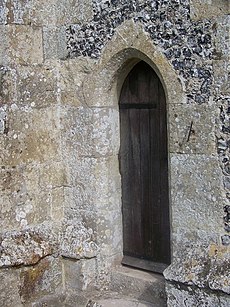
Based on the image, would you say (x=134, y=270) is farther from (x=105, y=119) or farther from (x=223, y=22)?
(x=223, y=22)

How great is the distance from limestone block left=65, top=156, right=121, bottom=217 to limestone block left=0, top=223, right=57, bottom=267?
340 millimetres

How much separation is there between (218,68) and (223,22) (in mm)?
319

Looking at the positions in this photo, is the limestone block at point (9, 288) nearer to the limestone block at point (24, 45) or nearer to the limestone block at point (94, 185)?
the limestone block at point (94, 185)

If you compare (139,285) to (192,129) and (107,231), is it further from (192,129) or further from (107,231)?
(192,129)

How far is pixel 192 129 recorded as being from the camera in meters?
4.55

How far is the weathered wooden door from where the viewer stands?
5125mm

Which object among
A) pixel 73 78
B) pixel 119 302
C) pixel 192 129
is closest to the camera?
pixel 192 129

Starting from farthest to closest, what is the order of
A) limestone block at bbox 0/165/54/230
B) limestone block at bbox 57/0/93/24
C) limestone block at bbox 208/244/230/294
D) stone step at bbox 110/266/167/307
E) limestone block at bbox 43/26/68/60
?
limestone block at bbox 43/26/68/60, limestone block at bbox 57/0/93/24, limestone block at bbox 0/165/54/230, stone step at bbox 110/266/167/307, limestone block at bbox 208/244/230/294

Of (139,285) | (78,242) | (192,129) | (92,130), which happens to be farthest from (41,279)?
(192,129)

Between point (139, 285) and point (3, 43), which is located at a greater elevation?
point (3, 43)

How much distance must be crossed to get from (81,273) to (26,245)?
546 millimetres

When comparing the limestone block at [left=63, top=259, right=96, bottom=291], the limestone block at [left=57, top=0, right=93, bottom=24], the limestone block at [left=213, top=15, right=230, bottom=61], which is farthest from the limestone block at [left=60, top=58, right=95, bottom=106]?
the limestone block at [left=63, top=259, right=96, bottom=291]

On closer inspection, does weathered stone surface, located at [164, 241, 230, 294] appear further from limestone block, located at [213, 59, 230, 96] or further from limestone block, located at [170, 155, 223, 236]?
limestone block, located at [213, 59, 230, 96]

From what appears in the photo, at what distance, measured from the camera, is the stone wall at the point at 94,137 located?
4434 millimetres
